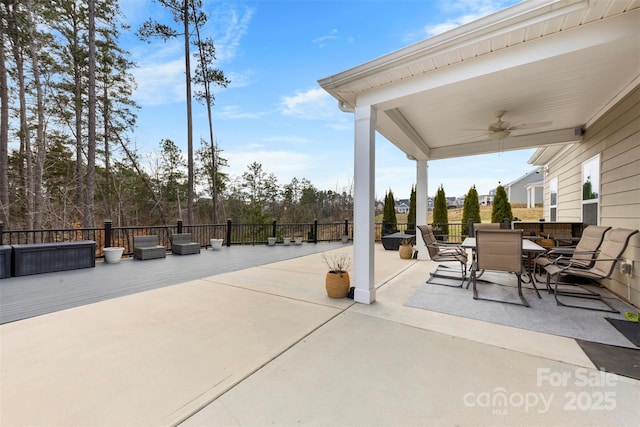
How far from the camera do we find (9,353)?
205 cm

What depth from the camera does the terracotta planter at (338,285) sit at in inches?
135

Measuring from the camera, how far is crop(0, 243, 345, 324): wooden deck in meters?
3.14

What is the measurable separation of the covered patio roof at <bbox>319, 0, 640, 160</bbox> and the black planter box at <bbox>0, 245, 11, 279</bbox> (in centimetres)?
589

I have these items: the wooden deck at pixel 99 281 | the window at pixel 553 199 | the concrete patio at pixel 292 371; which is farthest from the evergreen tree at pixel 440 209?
the concrete patio at pixel 292 371

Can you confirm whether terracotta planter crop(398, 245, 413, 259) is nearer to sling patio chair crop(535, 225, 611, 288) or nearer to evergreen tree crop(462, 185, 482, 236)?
sling patio chair crop(535, 225, 611, 288)

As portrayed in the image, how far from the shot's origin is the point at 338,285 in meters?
3.43

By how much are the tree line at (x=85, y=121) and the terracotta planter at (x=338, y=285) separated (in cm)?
738

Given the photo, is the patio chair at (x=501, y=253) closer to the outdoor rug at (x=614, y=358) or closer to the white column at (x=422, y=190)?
the outdoor rug at (x=614, y=358)

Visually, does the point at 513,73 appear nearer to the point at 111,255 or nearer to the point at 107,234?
the point at 111,255

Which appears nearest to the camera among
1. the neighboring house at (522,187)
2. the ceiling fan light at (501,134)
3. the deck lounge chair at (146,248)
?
the ceiling fan light at (501,134)

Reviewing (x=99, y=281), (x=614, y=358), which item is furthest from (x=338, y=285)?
(x=99, y=281)

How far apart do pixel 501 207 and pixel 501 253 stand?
6.68 meters

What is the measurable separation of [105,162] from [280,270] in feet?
31.3

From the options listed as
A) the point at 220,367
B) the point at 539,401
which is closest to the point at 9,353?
the point at 220,367
